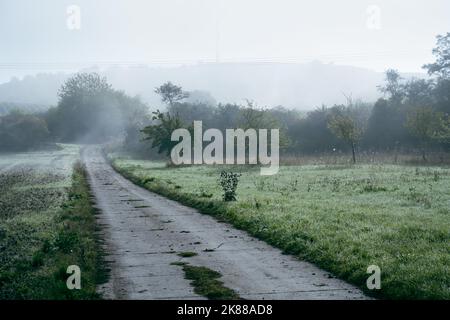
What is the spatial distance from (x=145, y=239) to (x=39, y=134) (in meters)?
94.4

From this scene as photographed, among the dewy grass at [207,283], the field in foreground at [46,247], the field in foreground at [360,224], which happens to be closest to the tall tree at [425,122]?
the field in foreground at [360,224]

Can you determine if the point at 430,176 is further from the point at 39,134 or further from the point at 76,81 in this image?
the point at 76,81

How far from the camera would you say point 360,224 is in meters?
14.1

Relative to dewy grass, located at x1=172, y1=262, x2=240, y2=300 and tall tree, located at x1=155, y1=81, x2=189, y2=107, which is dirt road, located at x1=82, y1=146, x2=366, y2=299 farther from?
tall tree, located at x1=155, y1=81, x2=189, y2=107

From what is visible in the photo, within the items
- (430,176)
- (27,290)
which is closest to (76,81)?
(430,176)

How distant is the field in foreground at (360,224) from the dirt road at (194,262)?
0.66 m

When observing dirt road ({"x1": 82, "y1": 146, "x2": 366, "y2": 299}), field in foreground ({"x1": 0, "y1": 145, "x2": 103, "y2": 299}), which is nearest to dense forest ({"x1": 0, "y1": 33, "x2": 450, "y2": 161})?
dirt road ({"x1": 82, "y1": 146, "x2": 366, "y2": 299})

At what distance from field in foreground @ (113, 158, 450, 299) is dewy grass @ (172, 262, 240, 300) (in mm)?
2639

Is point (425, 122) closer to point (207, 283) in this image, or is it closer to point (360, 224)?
point (360, 224)

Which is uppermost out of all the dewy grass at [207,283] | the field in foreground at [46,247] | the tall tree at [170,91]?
the tall tree at [170,91]

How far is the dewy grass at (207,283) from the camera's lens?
27.3ft

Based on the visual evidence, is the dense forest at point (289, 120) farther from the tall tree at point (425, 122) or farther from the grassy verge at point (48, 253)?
the grassy verge at point (48, 253)

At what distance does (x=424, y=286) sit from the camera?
827 cm

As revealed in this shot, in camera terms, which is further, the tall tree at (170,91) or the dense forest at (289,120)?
the tall tree at (170,91)
